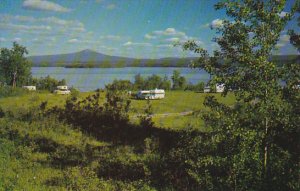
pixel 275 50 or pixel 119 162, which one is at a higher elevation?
pixel 275 50

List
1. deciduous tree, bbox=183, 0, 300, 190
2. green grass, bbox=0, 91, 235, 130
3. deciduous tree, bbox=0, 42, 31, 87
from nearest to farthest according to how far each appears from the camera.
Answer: deciduous tree, bbox=183, 0, 300, 190 → green grass, bbox=0, 91, 235, 130 → deciduous tree, bbox=0, 42, 31, 87

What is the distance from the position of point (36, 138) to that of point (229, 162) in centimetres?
1565

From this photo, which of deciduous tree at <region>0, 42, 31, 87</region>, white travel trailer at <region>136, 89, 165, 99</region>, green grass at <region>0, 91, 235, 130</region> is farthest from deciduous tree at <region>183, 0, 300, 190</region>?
deciduous tree at <region>0, 42, 31, 87</region>

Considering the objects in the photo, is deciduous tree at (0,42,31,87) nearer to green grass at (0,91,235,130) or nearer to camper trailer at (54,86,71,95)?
camper trailer at (54,86,71,95)

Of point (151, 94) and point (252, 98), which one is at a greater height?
point (252, 98)

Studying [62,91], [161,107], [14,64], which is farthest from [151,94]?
[14,64]

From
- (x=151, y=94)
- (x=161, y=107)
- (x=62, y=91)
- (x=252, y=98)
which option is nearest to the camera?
(x=252, y=98)

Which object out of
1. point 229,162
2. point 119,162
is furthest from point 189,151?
Answer: point 119,162

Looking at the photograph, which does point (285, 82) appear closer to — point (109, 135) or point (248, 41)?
point (248, 41)

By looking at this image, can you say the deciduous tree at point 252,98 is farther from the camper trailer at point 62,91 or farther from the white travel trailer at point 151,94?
the camper trailer at point 62,91

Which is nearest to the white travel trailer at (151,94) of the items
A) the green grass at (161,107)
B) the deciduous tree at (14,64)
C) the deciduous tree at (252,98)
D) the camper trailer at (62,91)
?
the green grass at (161,107)

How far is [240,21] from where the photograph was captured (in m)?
12.3

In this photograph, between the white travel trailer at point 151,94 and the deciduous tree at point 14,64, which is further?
the deciduous tree at point 14,64

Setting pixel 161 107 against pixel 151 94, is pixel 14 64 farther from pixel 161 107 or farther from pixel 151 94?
pixel 161 107
